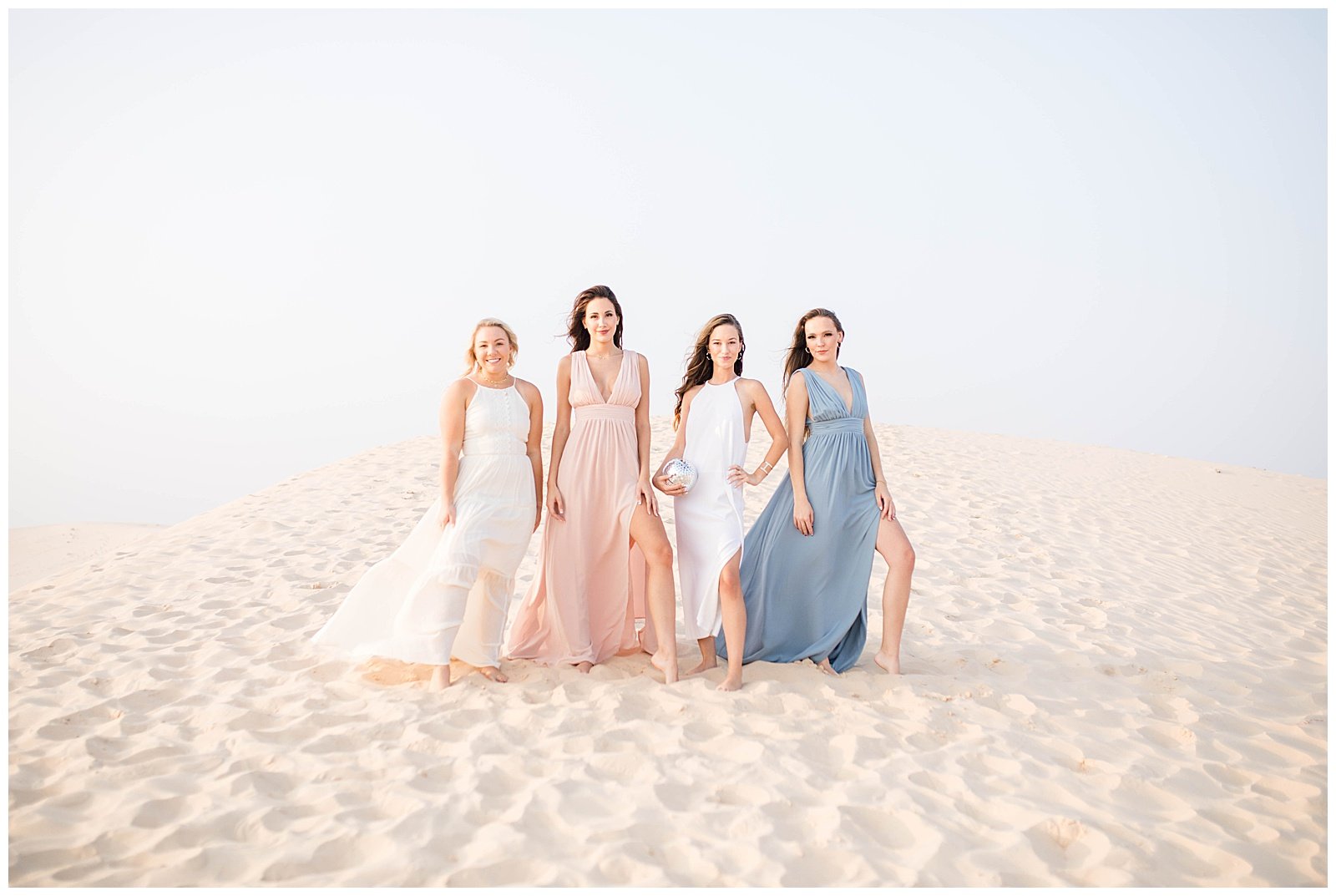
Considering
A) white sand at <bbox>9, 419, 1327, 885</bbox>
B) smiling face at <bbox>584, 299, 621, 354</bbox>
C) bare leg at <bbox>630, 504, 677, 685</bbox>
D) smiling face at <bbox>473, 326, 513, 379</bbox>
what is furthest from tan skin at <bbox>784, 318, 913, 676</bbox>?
smiling face at <bbox>473, 326, 513, 379</bbox>

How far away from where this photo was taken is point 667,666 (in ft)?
15.1

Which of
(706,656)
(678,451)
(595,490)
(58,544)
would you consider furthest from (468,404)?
(58,544)

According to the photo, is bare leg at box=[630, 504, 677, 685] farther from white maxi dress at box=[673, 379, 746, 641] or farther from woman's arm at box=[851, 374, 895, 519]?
woman's arm at box=[851, 374, 895, 519]

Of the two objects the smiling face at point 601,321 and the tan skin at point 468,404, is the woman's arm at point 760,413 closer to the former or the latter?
the smiling face at point 601,321

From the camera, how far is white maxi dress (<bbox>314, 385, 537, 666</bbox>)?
14.8ft

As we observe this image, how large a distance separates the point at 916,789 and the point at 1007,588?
13.3 ft

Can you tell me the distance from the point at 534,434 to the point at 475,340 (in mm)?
627

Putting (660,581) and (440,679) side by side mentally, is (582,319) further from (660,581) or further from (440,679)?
(440,679)

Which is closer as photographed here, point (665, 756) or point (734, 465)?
point (665, 756)

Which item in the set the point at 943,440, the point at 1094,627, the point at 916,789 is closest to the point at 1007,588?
the point at 1094,627

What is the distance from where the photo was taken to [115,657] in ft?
16.3

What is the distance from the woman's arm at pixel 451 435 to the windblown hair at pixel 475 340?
159 mm

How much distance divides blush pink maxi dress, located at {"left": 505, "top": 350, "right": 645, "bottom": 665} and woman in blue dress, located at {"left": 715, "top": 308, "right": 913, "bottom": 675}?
2.88 ft

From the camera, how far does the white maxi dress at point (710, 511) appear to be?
467 cm
